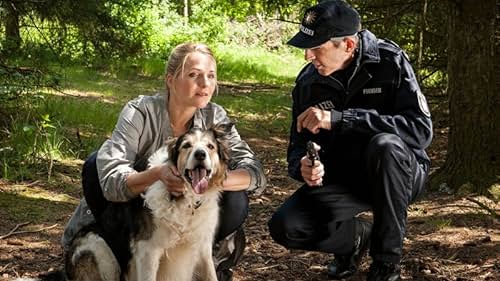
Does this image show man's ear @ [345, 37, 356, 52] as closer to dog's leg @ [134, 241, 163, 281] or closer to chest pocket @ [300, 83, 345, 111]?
chest pocket @ [300, 83, 345, 111]

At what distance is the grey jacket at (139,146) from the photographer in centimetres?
349

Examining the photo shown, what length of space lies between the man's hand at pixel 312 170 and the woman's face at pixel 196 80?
0.60m

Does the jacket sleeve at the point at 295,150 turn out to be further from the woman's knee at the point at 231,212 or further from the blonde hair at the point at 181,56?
the blonde hair at the point at 181,56

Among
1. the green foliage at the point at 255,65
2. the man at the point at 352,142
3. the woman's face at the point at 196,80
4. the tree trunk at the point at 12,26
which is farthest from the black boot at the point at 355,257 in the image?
the green foliage at the point at 255,65

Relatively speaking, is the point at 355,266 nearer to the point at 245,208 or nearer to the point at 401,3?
the point at 245,208

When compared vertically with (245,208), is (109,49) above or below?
above

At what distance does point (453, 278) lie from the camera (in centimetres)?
392

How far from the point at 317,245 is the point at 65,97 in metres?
7.74

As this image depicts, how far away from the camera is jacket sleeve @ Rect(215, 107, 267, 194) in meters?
3.67

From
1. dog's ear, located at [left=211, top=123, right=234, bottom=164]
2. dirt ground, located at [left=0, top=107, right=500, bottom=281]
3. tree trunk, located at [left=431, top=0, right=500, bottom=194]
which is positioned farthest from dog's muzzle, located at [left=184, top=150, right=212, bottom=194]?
tree trunk, located at [left=431, top=0, right=500, bottom=194]

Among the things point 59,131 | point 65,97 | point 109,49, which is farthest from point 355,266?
point 65,97

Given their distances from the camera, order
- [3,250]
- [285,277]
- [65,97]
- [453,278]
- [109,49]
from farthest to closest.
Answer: [65,97]
[109,49]
[3,250]
[285,277]
[453,278]

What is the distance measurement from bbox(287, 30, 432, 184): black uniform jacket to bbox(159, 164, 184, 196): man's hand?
77cm

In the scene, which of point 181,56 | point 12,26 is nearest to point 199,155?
point 181,56
